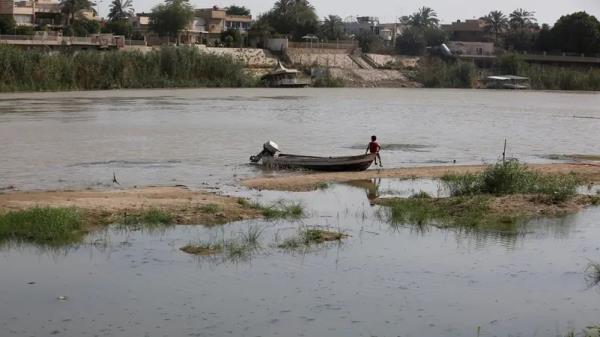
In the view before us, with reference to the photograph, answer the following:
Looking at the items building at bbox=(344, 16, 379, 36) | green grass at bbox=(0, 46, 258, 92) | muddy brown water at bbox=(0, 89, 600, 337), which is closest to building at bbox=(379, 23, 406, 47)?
building at bbox=(344, 16, 379, 36)

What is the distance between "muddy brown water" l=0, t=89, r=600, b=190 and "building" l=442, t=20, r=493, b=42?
248 ft

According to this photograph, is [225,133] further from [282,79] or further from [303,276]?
[282,79]

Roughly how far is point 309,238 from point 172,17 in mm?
A: 88655

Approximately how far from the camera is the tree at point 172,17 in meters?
98.2

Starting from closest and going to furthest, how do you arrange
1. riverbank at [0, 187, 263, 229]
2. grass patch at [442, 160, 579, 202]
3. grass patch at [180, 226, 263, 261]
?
grass patch at [180, 226, 263, 261]
riverbank at [0, 187, 263, 229]
grass patch at [442, 160, 579, 202]

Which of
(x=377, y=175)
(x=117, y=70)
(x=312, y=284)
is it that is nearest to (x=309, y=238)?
(x=312, y=284)

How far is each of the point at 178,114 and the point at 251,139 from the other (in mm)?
13748

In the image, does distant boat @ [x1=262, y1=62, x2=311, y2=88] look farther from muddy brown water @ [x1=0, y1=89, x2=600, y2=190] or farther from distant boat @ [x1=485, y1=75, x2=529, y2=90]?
distant boat @ [x1=485, y1=75, x2=529, y2=90]

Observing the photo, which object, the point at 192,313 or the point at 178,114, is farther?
the point at 178,114

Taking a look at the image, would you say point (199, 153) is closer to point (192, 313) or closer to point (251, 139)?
point (251, 139)

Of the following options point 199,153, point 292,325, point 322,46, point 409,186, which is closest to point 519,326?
point 292,325

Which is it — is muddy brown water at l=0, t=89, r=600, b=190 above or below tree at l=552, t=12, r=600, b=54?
below

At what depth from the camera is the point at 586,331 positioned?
8.72 metres

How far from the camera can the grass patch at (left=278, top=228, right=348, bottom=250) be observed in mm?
12641
